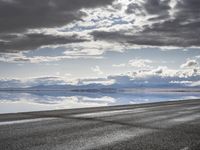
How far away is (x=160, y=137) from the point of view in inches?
423

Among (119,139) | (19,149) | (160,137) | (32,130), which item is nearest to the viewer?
(19,149)

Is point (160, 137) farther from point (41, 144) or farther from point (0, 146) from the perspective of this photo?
point (0, 146)

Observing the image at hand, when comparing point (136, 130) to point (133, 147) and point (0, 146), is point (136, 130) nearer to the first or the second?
point (133, 147)

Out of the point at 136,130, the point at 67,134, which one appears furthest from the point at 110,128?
the point at 67,134

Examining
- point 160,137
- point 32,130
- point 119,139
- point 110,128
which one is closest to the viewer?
point 119,139

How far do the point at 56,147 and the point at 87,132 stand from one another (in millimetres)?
2773

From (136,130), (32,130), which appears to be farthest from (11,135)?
(136,130)

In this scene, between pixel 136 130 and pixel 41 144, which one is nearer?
pixel 41 144

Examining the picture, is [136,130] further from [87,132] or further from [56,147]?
[56,147]

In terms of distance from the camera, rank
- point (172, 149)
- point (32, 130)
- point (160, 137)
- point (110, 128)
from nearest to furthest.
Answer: point (172, 149)
point (160, 137)
point (32, 130)
point (110, 128)

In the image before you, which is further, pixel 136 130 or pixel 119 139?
pixel 136 130

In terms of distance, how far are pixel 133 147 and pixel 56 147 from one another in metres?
1.83

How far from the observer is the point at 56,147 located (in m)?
8.59

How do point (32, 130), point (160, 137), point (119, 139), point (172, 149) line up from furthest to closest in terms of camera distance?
1. point (32, 130)
2. point (160, 137)
3. point (119, 139)
4. point (172, 149)
